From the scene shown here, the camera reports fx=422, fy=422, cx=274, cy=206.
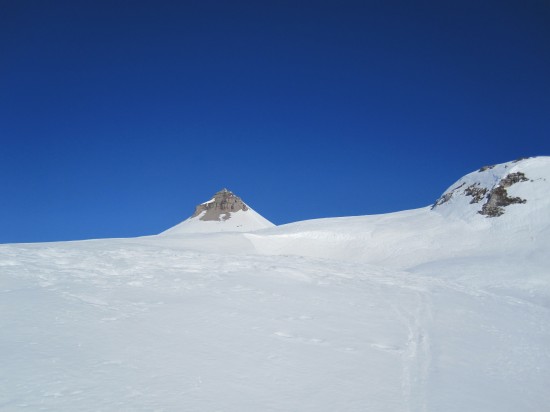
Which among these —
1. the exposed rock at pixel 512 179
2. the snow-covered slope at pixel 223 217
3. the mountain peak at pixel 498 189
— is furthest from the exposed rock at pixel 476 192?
the snow-covered slope at pixel 223 217

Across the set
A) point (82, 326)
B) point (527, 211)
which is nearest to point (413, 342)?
point (82, 326)

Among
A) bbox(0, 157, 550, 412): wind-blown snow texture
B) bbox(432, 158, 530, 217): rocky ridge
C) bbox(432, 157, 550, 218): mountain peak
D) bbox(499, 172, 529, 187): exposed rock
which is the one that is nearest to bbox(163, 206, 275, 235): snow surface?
bbox(432, 158, 530, 217): rocky ridge

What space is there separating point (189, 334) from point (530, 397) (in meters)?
5.23

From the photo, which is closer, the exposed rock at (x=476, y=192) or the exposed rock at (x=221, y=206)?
the exposed rock at (x=476, y=192)

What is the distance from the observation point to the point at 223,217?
87250mm

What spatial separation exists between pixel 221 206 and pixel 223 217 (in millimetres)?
3746

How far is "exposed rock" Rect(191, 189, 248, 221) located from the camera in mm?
88000

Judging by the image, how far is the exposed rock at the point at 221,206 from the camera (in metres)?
88.0

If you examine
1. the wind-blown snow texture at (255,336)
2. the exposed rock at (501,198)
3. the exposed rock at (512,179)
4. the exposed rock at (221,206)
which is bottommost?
the wind-blown snow texture at (255,336)

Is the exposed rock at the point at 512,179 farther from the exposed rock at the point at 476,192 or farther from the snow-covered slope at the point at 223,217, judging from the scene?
the snow-covered slope at the point at 223,217

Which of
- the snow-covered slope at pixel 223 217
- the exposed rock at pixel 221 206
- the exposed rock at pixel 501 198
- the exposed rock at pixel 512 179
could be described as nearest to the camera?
the exposed rock at pixel 501 198

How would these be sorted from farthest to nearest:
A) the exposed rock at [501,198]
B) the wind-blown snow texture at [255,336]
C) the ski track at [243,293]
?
1. the exposed rock at [501,198]
2. the ski track at [243,293]
3. the wind-blown snow texture at [255,336]

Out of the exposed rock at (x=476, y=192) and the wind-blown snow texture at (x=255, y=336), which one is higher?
the exposed rock at (x=476, y=192)

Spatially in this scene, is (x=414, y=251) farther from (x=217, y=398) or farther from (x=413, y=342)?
(x=217, y=398)
